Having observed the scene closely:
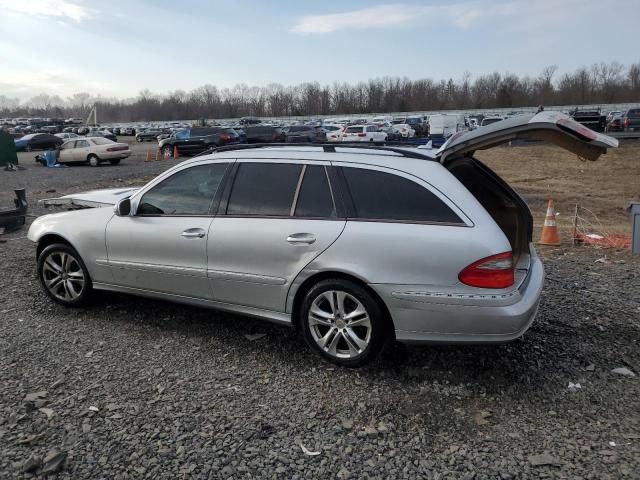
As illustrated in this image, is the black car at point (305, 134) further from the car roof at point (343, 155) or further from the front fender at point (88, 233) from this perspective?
the car roof at point (343, 155)

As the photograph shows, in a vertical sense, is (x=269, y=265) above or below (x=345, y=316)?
above

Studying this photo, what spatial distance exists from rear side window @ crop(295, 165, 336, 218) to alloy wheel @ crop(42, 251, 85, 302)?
2.43 meters

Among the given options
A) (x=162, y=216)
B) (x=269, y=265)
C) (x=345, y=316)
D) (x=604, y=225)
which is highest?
(x=162, y=216)

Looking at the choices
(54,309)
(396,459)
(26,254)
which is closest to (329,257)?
(396,459)

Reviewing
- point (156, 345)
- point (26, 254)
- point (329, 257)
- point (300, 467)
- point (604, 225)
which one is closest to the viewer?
point (300, 467)

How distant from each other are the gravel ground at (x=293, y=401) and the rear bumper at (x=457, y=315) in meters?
0.41

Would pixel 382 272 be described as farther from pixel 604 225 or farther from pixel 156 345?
pixel 604 225

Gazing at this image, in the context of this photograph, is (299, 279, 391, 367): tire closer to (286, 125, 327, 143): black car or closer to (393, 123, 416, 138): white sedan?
(286, 125, 327, 143): black car

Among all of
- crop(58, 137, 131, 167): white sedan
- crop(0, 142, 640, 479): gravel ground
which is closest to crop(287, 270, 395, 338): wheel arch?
crop(0, 142, 640, 479): gravel ground

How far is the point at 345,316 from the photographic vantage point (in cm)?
386

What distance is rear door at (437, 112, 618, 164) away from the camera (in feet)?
11.6

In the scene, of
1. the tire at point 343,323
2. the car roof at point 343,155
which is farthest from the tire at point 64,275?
the tire at point 343,323

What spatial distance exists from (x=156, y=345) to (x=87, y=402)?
3.05 ft

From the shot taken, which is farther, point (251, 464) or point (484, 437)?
point (484, 437)
